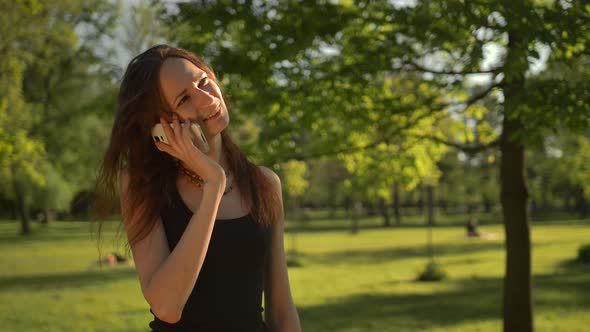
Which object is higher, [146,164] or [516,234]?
[146,164]

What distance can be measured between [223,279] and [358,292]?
51.0ft

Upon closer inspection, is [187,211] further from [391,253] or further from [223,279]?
[391,253]

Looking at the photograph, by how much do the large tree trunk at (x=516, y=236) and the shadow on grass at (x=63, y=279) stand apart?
1346 centimetres

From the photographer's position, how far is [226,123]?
188 cm

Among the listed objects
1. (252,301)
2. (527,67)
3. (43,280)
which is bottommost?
(43,280)

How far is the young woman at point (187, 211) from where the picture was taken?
1.71m

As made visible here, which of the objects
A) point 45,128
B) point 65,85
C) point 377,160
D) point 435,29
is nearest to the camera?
point 435,29

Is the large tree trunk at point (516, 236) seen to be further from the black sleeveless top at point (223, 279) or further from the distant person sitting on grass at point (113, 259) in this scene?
the distant person sitting on grass at point (113, 259)

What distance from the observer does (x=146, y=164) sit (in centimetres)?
197

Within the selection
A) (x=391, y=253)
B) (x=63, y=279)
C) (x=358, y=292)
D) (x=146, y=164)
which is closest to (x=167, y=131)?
(x=146, y=164)

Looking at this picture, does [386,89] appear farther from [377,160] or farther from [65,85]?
[65,85]

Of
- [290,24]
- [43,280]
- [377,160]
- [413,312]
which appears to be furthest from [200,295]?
[43,280]

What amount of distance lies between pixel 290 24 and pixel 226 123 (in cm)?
575

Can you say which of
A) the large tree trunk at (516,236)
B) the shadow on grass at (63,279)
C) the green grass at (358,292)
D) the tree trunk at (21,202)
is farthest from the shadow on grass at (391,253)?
the tree trunk at (21,202)
